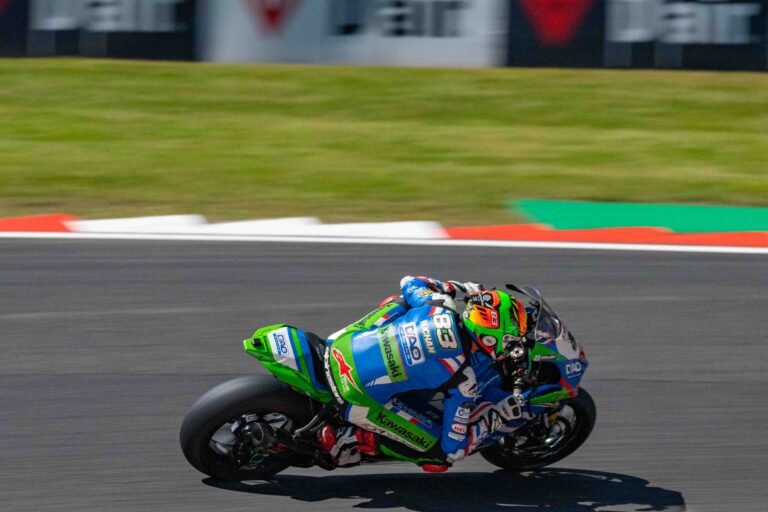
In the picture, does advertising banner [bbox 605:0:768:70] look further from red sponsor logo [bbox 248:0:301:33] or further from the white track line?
the white track line

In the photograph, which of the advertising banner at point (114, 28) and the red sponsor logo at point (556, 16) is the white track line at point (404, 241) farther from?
the advertising banner at point (114, 28)

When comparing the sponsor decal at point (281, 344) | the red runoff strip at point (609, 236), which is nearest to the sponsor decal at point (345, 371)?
the sponsor decal at point (281, 344)

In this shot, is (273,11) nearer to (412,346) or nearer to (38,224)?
(38,224)

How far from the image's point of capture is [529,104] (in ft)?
49.0

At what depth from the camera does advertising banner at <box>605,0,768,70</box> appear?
14.8m

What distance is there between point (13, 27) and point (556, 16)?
302 inches

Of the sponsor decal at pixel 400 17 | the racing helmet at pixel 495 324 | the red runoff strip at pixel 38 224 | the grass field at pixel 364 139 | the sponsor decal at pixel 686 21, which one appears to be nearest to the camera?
the racing helmet at pixel 495 324

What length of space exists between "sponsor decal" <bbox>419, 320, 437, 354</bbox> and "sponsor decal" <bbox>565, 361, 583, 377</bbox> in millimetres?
676

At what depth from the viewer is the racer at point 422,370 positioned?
206 inches

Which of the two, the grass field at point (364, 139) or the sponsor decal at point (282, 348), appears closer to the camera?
the sponsor decal at point (282, 348)

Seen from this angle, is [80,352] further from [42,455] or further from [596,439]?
[596,439]

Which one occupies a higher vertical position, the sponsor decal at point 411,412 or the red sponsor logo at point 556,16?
the red sponsor logo at point 556,16

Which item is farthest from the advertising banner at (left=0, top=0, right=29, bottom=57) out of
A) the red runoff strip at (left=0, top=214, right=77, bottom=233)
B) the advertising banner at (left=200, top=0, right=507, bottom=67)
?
the red runoff strip at (left=0, top=214, right=77, bottom=233)

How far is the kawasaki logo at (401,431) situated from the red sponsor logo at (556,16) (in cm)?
1066
